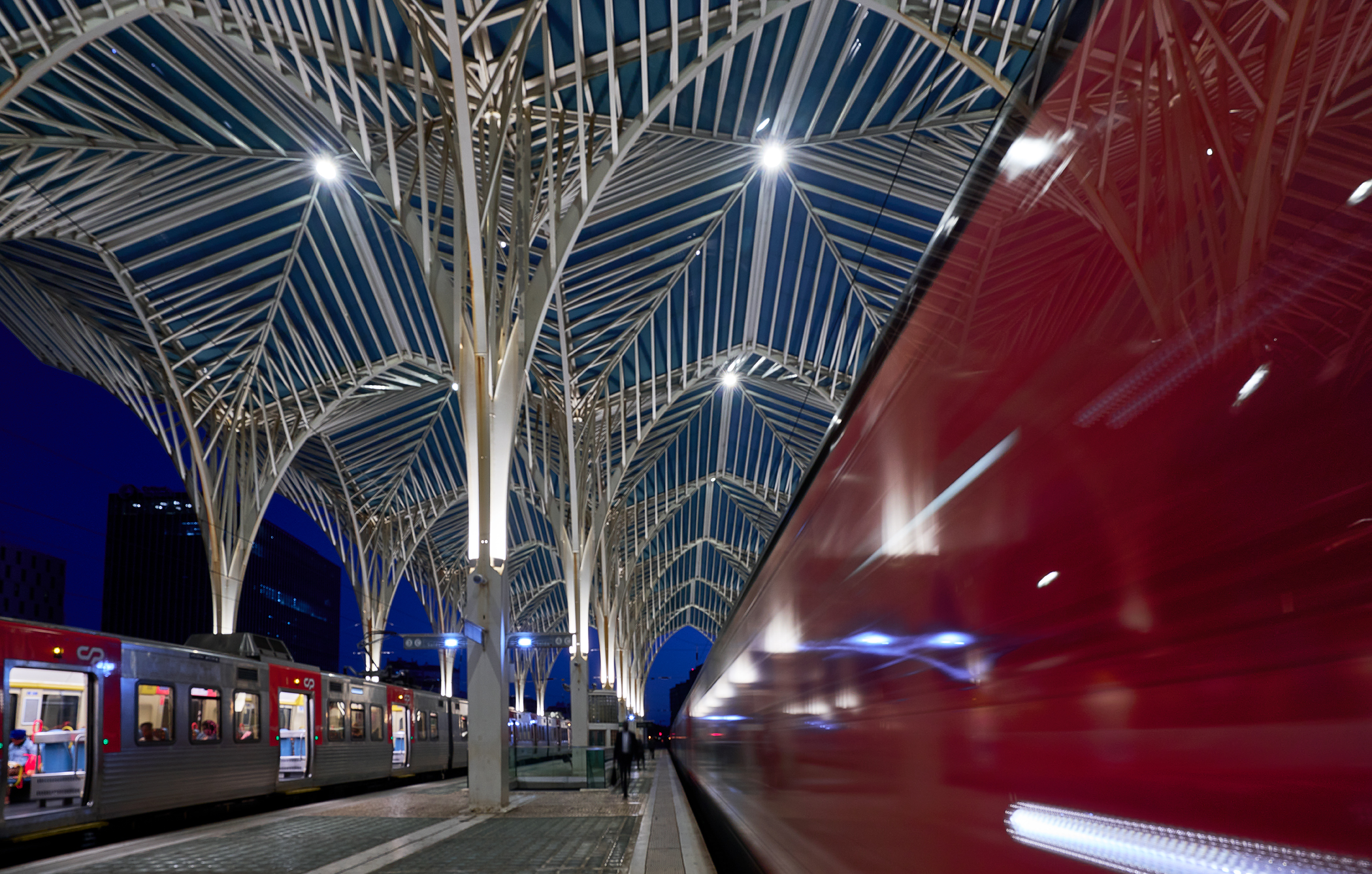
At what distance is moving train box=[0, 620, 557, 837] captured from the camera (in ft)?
36.9

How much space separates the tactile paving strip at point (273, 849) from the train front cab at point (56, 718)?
162 cm

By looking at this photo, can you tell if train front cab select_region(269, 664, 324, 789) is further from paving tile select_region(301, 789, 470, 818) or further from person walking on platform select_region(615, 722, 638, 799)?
person walking on platform select_region(615, 722, 638, 799)

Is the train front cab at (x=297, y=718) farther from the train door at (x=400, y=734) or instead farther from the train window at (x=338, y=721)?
the train door at (x=400, y=734)

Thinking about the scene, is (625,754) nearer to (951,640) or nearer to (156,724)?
(156,724)

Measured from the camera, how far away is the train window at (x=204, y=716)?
46.7 feet

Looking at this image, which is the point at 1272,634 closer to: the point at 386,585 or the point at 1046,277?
the point at 1046,277

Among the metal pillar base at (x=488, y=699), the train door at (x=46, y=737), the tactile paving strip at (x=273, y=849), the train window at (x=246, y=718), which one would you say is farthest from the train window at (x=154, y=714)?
the metal pillar base at (x=488, y=699)

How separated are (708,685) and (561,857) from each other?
7.62ft

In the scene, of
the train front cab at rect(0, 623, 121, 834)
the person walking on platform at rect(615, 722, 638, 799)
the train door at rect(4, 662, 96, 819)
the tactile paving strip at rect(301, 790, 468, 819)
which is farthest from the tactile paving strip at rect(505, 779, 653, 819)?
the train door at rect(4, 662, 96, 819)

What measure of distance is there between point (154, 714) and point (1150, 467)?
14.6 metres

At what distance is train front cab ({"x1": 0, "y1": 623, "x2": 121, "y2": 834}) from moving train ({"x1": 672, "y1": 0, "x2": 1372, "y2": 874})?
37.9ft

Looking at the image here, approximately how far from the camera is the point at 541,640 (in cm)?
2342

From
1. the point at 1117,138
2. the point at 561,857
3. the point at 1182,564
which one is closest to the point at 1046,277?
the point at 1117,138

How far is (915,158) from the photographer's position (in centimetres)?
2130
